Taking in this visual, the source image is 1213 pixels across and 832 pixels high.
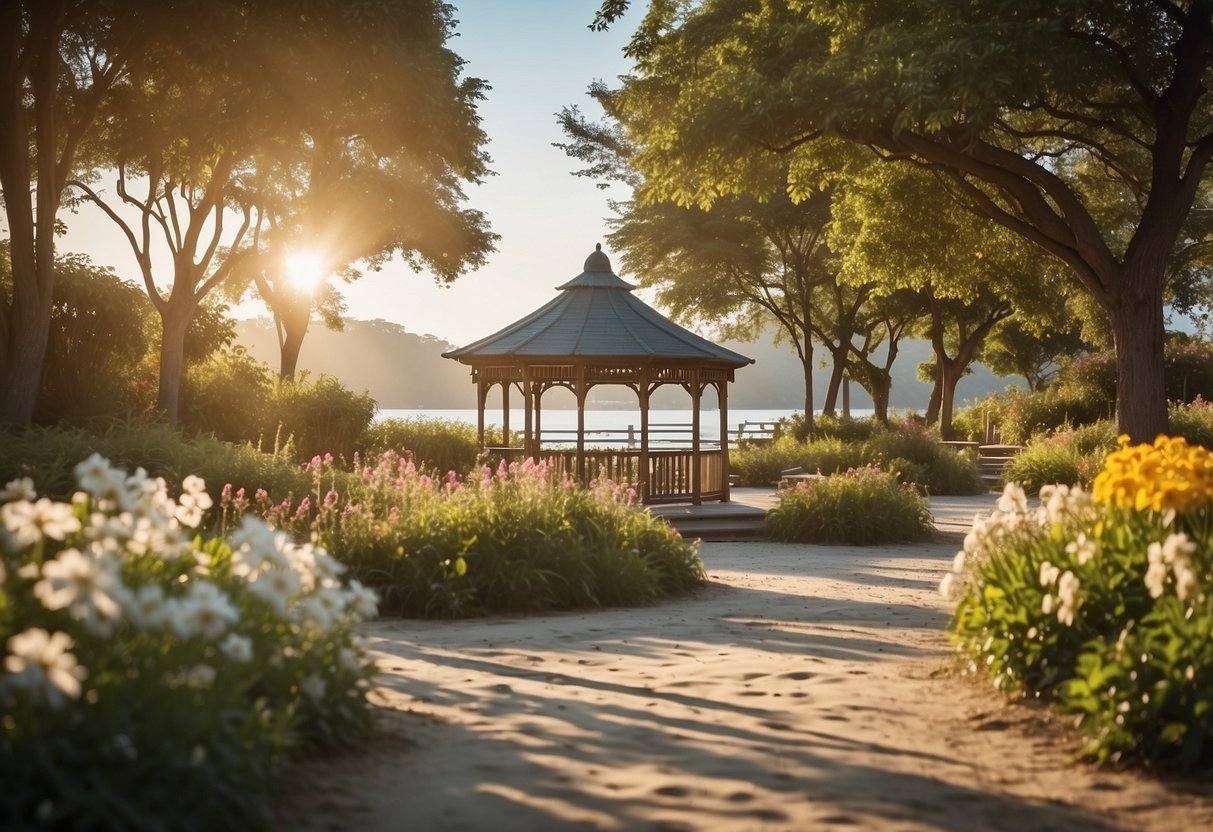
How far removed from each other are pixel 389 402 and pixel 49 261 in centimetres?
17257

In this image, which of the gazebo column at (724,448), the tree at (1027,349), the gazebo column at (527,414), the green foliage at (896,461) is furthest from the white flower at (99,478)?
the tree at (1027,349)

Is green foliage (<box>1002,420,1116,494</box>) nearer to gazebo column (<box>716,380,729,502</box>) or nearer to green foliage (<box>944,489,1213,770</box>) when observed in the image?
gazebo column (<box>716,380,729,502</box>)

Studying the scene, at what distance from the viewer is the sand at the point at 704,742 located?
4.40 metres

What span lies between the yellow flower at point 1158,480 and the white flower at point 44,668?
5017mm

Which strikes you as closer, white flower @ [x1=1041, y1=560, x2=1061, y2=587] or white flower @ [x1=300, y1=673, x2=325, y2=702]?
white flower @ [x1=300, y1=673, x2=325, y2=702]

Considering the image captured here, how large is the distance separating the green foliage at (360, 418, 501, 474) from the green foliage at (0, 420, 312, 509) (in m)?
7.62

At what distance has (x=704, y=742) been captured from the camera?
17.9 ft

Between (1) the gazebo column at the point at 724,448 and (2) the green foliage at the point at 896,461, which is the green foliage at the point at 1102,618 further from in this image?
(2) the green foliage at the point at 896,461

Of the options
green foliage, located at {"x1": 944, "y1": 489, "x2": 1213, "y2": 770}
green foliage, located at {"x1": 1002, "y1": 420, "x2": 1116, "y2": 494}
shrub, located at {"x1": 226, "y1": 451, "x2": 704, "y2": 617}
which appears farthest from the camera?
green foliage, located at {"x1": 1002, "y1": 420, "x2": 1116, "y2": 494}

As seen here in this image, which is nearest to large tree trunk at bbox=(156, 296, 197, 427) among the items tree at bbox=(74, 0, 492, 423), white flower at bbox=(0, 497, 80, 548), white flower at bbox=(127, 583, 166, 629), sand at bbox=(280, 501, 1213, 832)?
tree at bbox=(74, 0, 492, 423)

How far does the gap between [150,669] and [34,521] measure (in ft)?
3.13

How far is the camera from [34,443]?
13.8m

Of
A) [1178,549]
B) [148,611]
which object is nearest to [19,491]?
[148,611]

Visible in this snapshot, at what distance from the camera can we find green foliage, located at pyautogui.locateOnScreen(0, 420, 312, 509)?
41.7 feet
